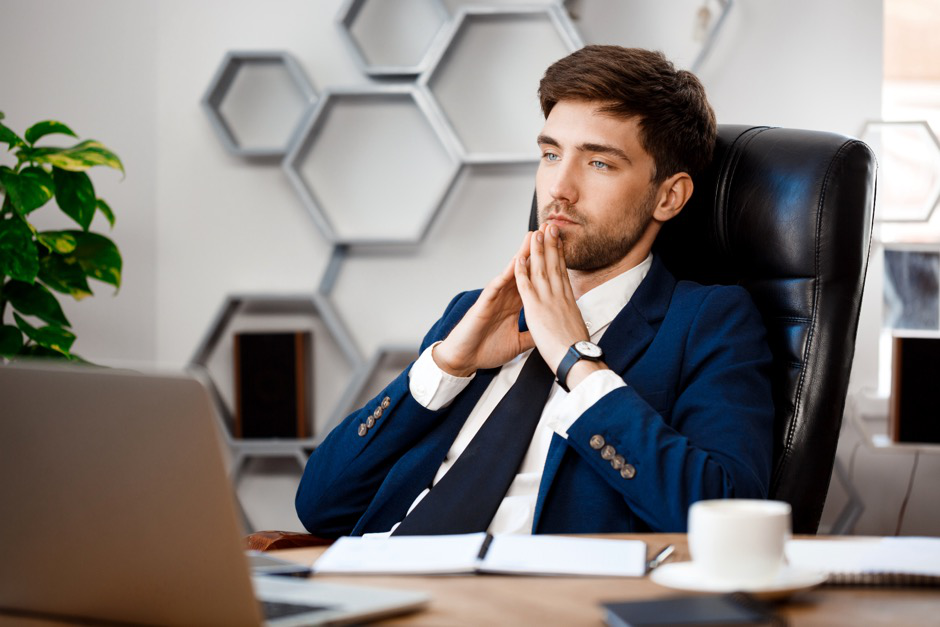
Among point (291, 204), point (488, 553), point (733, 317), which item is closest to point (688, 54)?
point (291, 204)

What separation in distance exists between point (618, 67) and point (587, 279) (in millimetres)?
353

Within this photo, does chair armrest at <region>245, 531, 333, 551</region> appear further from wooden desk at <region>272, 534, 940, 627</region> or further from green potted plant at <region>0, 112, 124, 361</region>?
green potted plant at <region>0, 112, 124, 361</region>

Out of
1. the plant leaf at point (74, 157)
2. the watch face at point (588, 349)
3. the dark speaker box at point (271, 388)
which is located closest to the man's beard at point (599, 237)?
the watch face at point (588, 349)

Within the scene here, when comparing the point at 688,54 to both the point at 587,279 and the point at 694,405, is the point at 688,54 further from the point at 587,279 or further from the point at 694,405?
the point at 694,405

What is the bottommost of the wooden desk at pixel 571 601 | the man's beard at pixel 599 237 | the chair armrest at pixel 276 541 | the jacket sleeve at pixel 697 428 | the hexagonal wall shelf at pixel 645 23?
the chair armrest at pixel 276 541

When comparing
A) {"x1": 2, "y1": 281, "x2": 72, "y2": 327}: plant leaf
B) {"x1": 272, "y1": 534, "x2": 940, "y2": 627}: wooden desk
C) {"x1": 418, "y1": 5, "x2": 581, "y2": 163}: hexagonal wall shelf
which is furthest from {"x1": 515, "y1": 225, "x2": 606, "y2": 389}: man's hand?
{"x1": 418, "y1": 5, "x2": 581, "y2": 163}: hexagonal wall shelf

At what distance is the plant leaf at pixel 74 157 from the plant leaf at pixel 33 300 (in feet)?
0.99

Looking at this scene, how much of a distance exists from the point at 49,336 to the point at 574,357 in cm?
149

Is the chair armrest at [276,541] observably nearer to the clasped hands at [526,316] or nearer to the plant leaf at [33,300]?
the clasped hands at [526,316]

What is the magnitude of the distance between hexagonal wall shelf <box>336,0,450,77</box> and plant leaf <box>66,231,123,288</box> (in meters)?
1.05

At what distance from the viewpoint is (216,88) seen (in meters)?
3.12

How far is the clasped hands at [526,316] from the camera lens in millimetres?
1467

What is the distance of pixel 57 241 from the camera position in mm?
2359

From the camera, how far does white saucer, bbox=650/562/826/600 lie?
2.40 feet
